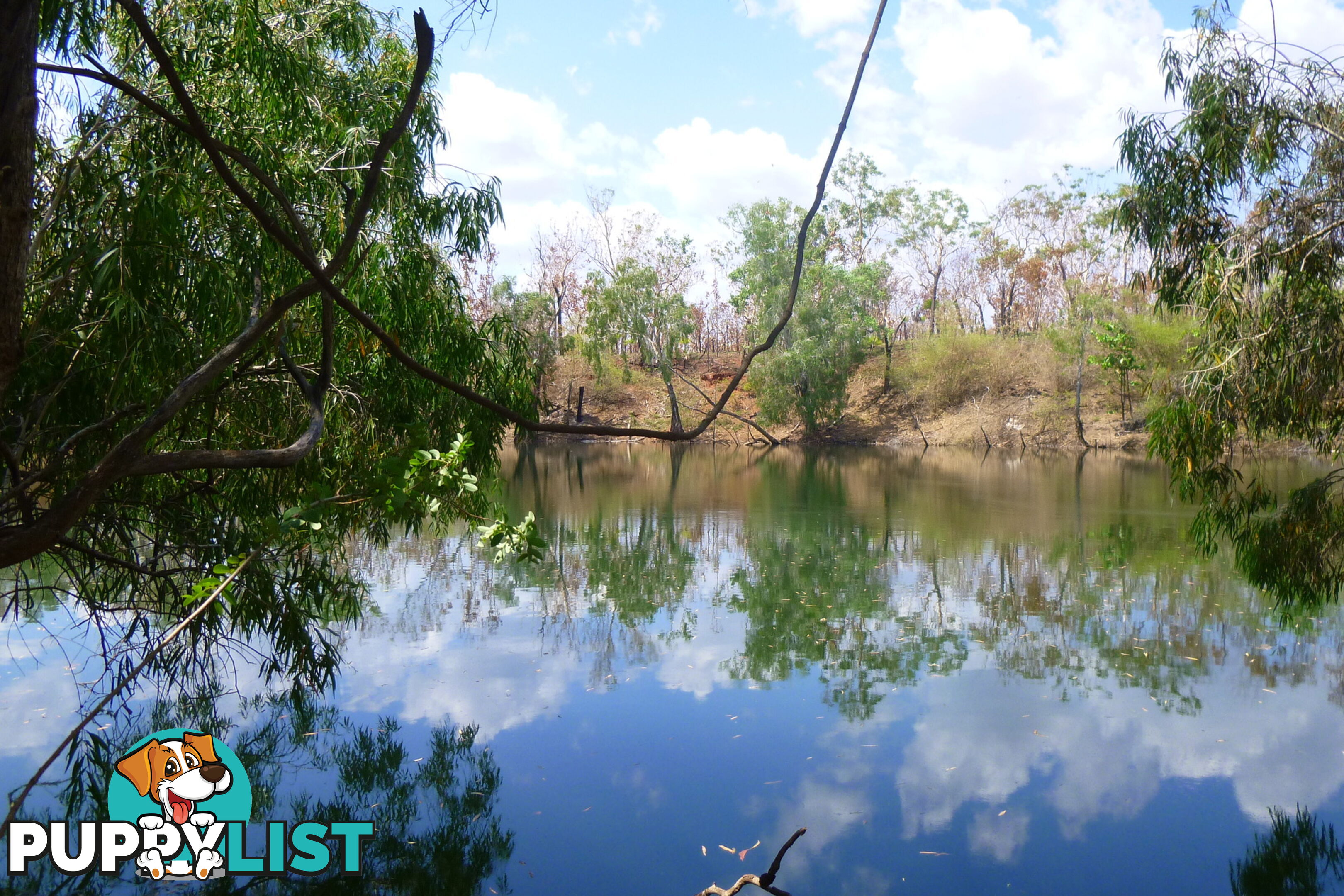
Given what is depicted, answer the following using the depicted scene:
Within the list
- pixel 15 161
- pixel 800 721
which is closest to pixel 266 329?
pixel 15 161

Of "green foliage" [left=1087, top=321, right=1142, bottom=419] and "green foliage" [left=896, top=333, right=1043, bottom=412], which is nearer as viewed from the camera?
"green foliage" [left=1087, top=321, right=1142, bottom=419]

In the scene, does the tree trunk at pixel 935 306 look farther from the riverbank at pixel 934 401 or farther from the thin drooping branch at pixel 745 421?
the thin drooping branch at pixel 745 421

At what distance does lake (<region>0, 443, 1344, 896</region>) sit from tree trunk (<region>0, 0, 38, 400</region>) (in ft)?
8.37

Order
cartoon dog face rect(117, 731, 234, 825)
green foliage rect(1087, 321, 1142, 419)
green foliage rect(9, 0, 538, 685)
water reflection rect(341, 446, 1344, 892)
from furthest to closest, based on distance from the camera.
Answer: green foliage rect(1087, 321, 1142, 419) < water reflection rect(341, 446, 1344, 892) < cartoon dog face rect(117, 731, 234, 825) < green foliage rect(9, 0, 538, 685)

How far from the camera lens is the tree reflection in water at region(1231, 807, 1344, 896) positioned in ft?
11.3

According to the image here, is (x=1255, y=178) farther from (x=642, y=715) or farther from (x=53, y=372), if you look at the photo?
(x=53, y=372)

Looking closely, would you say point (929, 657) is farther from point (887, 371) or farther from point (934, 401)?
point (887, 371)

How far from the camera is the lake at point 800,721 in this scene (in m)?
3.72

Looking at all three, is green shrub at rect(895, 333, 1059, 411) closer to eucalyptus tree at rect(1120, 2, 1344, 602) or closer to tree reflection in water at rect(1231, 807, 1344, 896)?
eucalyptus tree at rect(1120, 2, 1344, 602)

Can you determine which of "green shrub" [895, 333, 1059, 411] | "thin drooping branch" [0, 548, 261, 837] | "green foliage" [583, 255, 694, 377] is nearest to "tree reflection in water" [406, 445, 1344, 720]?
"thin drooping branch" [0, 548, 261, 837]

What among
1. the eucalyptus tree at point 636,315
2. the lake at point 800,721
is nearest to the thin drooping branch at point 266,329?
the lake at point 800,721

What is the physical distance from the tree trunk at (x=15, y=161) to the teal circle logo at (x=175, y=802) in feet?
6.21

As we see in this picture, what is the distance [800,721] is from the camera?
5.18 meters

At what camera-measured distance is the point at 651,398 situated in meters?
33.6
